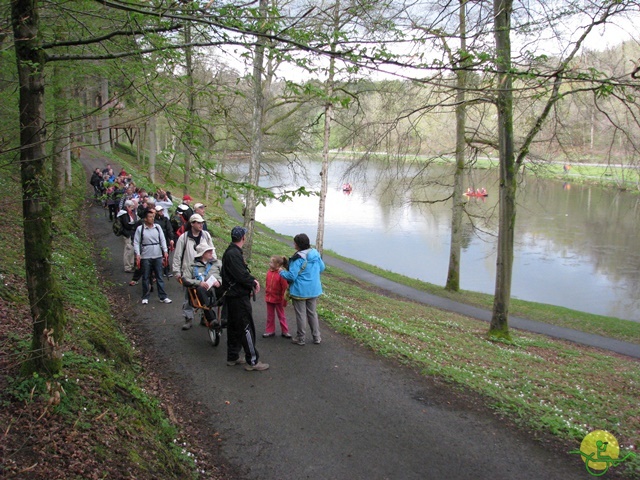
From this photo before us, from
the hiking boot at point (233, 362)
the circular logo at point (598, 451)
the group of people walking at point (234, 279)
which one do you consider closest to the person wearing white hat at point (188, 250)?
the group of people walking at point (234, 279)

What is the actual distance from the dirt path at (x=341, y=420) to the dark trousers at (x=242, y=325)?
1.05ft

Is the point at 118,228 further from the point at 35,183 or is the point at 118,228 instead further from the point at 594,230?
the point at 594,230

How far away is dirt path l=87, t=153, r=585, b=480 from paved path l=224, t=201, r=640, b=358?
10585 mm

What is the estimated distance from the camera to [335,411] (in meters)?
5.91

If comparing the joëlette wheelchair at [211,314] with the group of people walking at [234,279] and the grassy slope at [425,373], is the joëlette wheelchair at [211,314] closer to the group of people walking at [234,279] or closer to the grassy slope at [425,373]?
the group of people walking at [234,279]

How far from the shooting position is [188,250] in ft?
26.5

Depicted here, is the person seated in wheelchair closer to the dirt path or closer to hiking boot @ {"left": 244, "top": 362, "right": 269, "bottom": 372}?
the dirt path

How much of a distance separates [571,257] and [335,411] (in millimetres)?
28218

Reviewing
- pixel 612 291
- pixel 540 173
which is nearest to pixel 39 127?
pixel 540 173

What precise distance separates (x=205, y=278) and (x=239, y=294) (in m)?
1.35

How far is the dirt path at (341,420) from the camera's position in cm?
495

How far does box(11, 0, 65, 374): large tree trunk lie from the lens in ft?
12.8

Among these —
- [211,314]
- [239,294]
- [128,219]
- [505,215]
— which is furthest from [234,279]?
[505,215]

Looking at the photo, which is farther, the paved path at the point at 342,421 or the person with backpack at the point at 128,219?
the person with backpack at the point at 128,219
